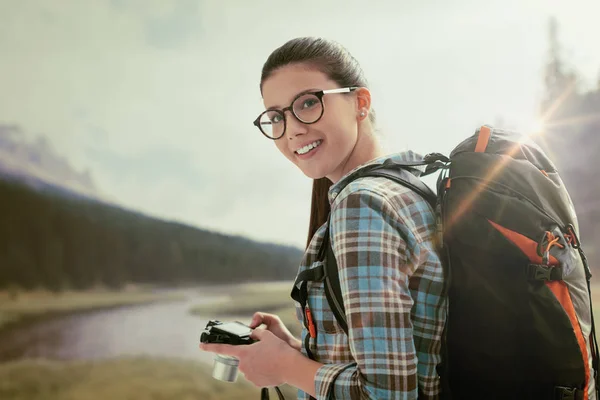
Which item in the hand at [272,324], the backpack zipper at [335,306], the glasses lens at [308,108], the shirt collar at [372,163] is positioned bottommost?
the hand at [272,324]

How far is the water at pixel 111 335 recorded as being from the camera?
Answer: 1.69 m

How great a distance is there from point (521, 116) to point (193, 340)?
145cm

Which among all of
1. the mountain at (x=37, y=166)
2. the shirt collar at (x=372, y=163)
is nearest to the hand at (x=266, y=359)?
the shirt collar at (x=372, y=163)

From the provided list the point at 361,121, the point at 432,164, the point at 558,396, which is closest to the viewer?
the point at 558,396

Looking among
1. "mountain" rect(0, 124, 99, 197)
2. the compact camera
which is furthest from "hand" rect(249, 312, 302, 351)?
"mountain" rect(0, 124, 99, 197)

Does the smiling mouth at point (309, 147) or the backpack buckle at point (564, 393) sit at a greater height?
the smiling mouth at point (309, 147)

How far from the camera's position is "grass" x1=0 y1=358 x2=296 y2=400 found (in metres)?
1.67

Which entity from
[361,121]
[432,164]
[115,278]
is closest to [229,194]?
[115,278]

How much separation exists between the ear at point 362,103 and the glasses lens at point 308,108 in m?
0.08

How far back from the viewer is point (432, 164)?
750 millimetres

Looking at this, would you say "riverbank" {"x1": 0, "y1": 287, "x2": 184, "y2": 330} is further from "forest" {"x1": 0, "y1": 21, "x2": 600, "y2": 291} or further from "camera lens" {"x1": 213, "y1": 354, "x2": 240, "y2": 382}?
"camera lens" {"x1": 213, "y1": 354, "x2": 240, "y2": 382}

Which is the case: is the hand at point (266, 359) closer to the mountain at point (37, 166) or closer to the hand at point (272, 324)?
the hand at point (272, 324)

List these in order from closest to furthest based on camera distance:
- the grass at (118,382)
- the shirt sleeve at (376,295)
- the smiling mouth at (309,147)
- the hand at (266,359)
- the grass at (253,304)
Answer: the shirt sleeve at (376,295) < the hand at (266,359) < the smiling mouth at (309,147) < the grass at (118,382) < the grass at (253,304)

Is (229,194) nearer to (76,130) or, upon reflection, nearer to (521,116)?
(76,130)
